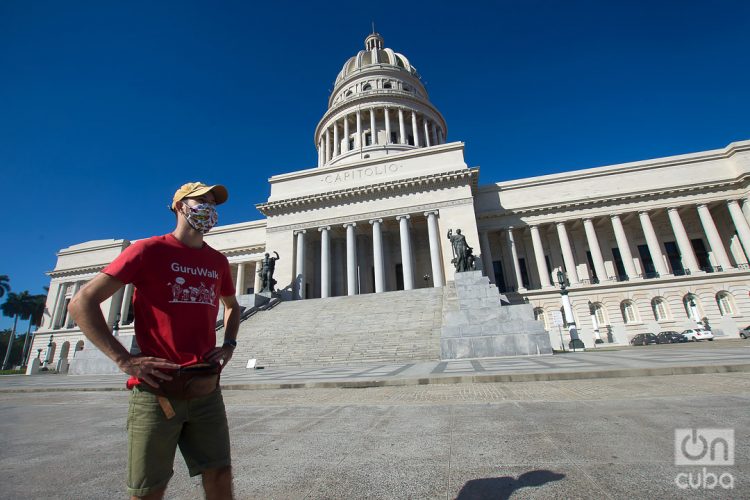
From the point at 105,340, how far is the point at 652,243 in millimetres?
37537

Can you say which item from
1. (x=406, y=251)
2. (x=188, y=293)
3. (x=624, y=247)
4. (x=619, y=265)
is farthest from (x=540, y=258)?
(x=188, y=293)

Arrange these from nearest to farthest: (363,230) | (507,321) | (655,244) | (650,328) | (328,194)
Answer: (507,321) < (650,328) < (655,244) < (328,194) < (363,230)

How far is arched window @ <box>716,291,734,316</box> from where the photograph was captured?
26.9m

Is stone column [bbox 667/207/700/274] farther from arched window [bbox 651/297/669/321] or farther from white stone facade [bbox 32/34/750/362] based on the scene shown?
arched window [bbox 651/297/669/321]

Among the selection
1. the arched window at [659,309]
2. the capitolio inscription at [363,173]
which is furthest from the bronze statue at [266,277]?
the arched window at [659,309]

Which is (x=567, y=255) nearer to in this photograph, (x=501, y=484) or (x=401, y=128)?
(x=401, y=128)

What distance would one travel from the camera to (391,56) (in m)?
54.7

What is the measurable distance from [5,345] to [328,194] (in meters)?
81.6

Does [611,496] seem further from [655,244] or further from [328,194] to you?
[655,244]

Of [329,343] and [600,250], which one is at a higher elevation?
[600,250]

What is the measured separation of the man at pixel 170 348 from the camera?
5.24 feet

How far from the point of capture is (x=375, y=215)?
30.9m

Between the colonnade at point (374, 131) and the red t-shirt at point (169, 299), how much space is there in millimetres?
44134

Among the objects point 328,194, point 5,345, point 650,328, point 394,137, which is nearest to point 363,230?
point 328,194
